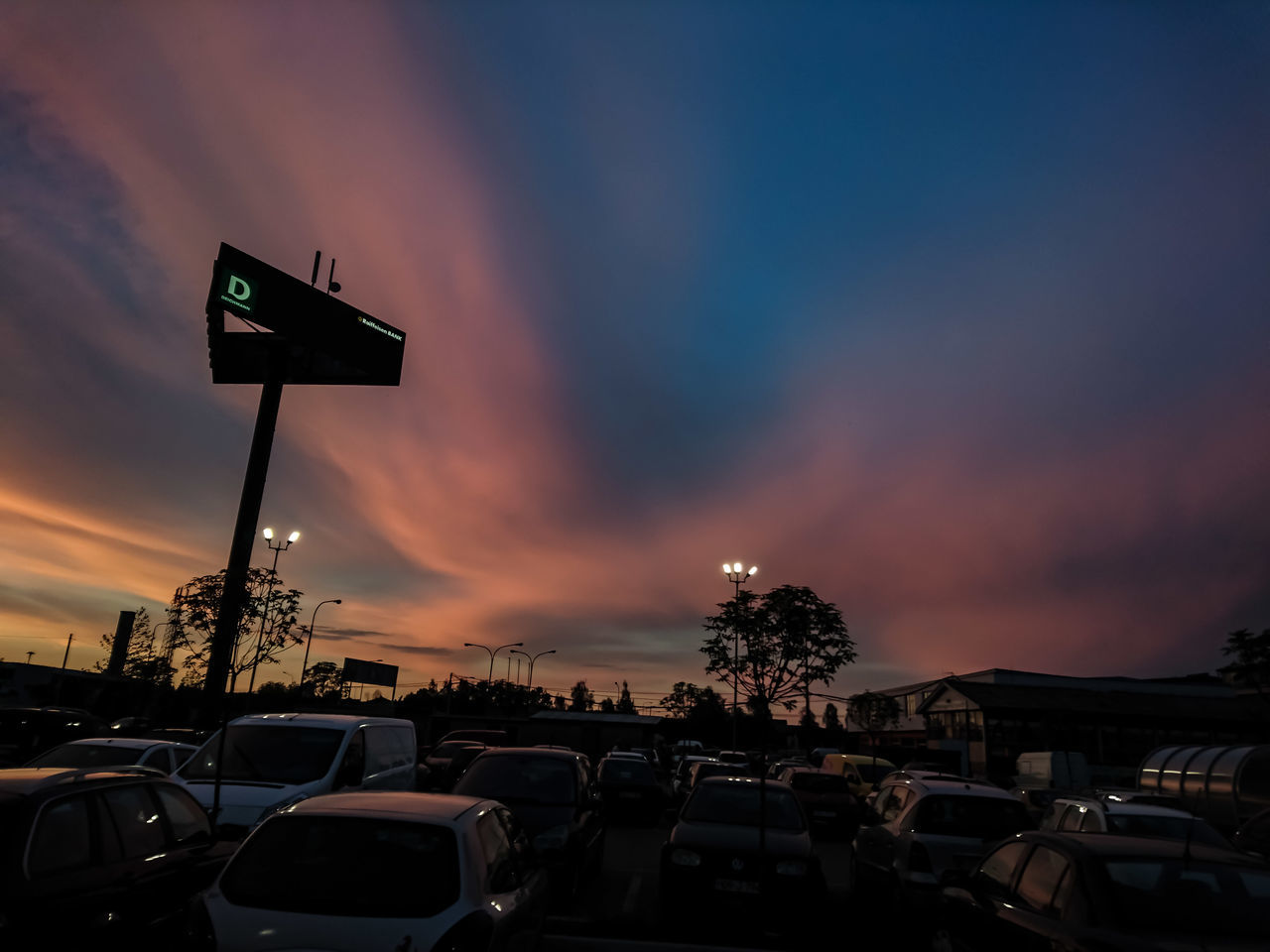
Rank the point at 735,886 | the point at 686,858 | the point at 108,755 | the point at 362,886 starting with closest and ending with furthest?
the point at 362,886 < the point at 735,886 < the point at 686,858 < the point at 108,755

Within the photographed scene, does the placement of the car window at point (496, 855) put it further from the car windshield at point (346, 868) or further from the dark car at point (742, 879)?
the dark car at point (742, 879)

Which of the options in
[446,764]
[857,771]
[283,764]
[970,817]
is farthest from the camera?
[857,771]

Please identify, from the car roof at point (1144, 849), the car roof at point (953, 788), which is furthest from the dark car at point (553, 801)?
the car roof at point (1144, 849)

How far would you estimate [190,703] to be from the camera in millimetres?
47344

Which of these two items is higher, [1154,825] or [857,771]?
[1154,825]

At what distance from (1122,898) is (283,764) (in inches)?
361

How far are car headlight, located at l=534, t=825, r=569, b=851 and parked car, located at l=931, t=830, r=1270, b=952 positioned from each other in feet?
14.8

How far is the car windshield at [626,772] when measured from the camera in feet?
64.4

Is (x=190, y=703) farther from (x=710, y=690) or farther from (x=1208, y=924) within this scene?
(x=710, y=690)

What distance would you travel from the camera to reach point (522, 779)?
34.9 feet

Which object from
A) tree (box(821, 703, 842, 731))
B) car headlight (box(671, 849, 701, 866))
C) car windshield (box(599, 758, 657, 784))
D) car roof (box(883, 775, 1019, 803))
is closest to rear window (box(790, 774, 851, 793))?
car windshield (box(599, 758, 657, 784))

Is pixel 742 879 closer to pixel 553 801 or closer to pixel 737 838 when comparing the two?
pixel 737 838

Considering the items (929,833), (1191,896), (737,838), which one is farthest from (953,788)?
(1191,896)

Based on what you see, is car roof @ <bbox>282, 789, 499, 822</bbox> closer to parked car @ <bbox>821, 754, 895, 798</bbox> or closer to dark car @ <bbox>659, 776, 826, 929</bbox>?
dark car @ <bbox>659, 776, 826, 929</bbox>
